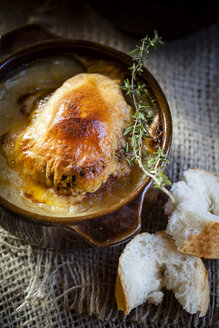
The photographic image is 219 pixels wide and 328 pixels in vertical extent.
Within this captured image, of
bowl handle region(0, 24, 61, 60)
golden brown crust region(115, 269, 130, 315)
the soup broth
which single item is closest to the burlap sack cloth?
golden brown crust region(115, 269, 130, 315)

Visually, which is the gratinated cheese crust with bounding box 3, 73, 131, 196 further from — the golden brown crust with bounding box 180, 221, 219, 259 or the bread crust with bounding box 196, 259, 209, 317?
the bread crust with bounding box 196, 259, 209, 317

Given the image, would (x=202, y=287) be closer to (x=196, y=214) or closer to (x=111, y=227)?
(x=196, y=214)

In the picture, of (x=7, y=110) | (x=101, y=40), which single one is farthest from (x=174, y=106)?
(x=7, y=110)

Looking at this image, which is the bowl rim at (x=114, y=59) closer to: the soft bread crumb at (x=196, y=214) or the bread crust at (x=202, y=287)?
the soft bread crumb at (x=196, y=214)

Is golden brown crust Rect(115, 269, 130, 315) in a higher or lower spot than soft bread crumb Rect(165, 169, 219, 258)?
lower

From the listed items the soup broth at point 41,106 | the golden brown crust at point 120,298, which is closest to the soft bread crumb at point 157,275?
the golden brown crust at point 120,298

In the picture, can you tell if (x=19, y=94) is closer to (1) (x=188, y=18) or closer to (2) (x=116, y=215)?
(2) (x=116, y=215)
